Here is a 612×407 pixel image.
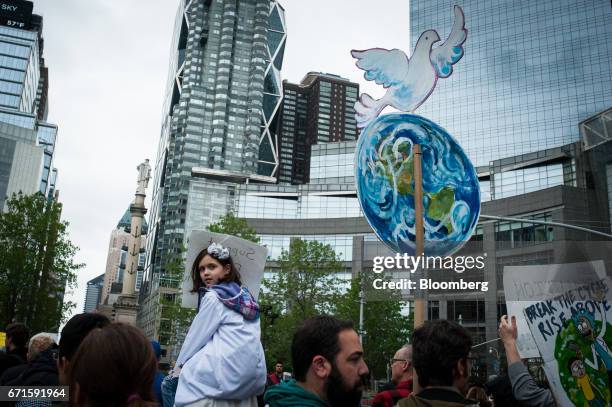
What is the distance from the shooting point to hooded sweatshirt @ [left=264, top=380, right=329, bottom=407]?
3012 millimetres

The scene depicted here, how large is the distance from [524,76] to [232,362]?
84.4 m

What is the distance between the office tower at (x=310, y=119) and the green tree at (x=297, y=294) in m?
128

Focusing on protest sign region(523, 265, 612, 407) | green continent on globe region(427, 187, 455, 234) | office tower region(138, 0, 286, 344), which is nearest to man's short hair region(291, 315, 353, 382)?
protest sign region(523, 265, 612, 407)

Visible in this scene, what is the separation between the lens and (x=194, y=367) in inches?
147

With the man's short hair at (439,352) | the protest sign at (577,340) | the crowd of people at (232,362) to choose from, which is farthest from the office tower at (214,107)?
the man's short hair at (439,352)

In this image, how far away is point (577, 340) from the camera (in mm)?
5559

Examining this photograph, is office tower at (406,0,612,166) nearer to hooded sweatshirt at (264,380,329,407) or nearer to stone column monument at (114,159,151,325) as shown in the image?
stone column monument at (114,159,151,325)

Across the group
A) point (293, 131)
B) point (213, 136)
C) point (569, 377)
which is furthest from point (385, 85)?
point (293, 131)

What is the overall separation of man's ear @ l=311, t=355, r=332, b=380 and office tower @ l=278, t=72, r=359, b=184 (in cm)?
17025

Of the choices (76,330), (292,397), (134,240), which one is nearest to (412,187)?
(76,330)

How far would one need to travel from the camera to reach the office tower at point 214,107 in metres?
130

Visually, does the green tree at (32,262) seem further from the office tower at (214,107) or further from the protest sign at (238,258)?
the office tower at (214,107)

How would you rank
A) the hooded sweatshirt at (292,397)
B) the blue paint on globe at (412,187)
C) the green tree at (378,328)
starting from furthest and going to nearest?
the green tree at (378,328) → the blue paint on globe at (412,187) → the hooded sweatshirt at (292,397)

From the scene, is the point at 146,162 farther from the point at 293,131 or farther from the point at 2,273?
the point at 293,131
